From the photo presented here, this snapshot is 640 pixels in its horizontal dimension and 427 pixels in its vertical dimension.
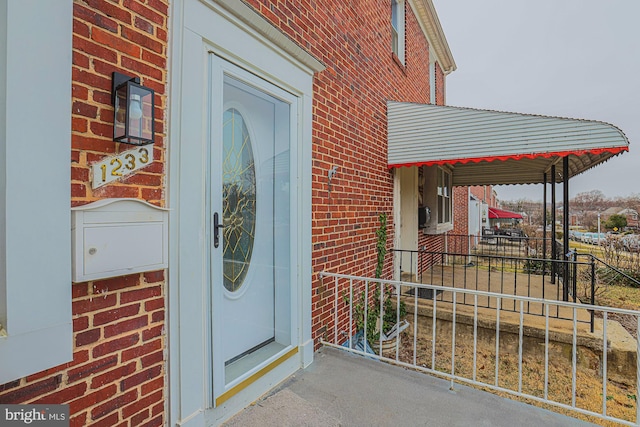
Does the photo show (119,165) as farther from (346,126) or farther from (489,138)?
(489,138)

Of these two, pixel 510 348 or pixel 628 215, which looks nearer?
pixel 510 348

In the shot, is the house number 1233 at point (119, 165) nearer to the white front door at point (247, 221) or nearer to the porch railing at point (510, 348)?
the white front door at point (247, 221)

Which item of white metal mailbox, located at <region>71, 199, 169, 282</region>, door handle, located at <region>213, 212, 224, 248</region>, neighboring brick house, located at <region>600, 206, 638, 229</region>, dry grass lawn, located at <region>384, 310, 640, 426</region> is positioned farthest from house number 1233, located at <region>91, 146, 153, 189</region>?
neighboring brick house, located at <region>600, 206, 638, 229</region>

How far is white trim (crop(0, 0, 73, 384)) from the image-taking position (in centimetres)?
120

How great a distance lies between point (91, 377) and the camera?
1.48 m

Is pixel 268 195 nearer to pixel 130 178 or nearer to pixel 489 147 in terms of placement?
pixel 130 178

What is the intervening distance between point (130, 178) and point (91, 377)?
97 cm

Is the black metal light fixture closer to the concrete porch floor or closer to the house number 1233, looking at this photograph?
the house number 1233

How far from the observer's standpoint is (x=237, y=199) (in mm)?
2412

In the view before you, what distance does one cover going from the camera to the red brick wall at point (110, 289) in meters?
1.42

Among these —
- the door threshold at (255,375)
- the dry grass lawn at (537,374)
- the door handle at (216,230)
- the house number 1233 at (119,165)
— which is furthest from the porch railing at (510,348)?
the house number 1233 at (119,165)

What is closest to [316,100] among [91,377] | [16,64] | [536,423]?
[16,64]

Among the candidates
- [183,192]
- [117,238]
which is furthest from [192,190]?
[117,238]

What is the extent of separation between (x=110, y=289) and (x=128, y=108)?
896 mm
